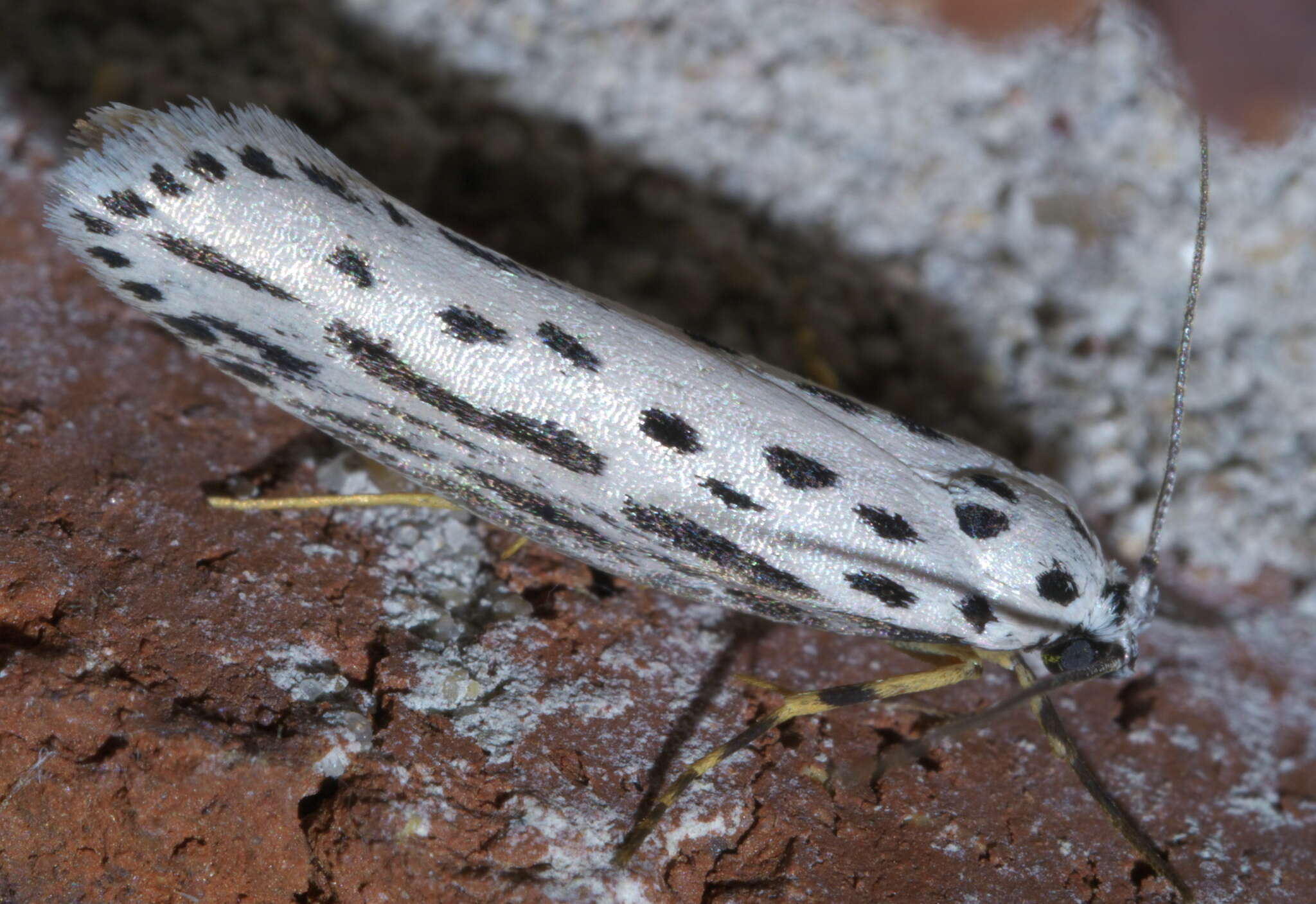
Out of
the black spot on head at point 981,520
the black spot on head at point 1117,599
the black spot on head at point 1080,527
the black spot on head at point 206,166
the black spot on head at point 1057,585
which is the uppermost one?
the black spot on head at point 1080,527

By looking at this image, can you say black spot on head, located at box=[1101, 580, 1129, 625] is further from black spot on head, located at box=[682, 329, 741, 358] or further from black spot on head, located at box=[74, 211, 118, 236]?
black spot on head, located at box=[74, 211, 118, 236]

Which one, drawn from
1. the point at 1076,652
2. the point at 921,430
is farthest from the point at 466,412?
the point at 1076,652

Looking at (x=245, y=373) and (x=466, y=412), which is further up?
(x=466, y=412)

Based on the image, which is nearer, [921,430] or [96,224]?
[96,224]

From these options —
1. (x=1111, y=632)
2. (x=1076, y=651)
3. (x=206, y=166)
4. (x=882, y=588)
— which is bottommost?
(x=206, y=166)

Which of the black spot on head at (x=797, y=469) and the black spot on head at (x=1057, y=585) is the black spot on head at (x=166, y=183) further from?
the black spot on head at (x=1057, y=585)

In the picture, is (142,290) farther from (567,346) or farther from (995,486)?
(995,486)

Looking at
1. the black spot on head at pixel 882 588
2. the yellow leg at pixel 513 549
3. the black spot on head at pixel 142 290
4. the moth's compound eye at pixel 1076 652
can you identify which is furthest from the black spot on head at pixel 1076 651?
the black spot on head at pixel 142 290

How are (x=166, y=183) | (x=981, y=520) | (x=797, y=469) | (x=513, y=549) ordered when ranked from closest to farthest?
1. (x=166, y=183)
2. (x=797, y=469)
3. (x=981, y=520)
4. (x=513, y=549)

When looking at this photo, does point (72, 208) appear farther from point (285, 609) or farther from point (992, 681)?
point (992, 681)
